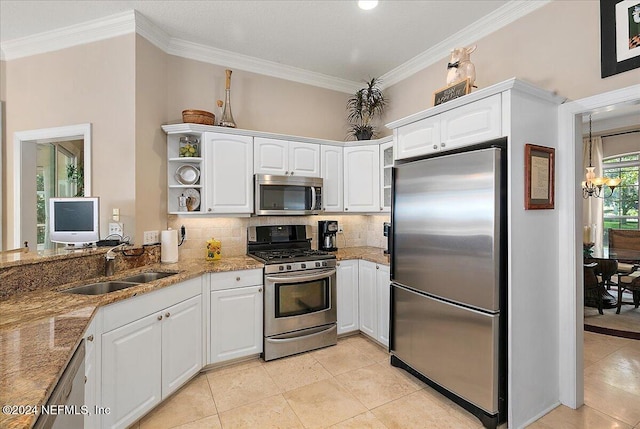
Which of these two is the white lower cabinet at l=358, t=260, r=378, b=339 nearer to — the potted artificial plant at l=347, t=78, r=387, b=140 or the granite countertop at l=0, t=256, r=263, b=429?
the potted artificial plant at l=347, t=78, r=387, b=140

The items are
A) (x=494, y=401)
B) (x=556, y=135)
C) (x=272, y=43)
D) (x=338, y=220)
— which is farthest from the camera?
(x=338, y=220)

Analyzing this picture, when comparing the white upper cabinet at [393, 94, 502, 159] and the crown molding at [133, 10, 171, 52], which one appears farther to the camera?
the crown molding at [133, 10, 171, 52]

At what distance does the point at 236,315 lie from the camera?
9.35 ft

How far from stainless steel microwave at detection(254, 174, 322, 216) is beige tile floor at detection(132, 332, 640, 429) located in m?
1.49

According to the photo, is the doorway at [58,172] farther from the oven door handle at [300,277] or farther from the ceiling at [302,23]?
the oven door handle at [300,277]

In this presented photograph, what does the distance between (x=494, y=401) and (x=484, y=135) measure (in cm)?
175

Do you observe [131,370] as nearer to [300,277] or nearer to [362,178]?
[300,277]

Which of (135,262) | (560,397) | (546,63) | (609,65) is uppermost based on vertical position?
(546,63)

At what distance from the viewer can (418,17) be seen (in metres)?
2.73

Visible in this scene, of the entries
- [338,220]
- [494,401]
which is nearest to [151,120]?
[338,220]

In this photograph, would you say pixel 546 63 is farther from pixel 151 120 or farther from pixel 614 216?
pixel 614 216

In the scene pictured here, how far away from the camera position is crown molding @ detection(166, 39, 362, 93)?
3.21m

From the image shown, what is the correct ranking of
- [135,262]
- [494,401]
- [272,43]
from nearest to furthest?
[494,401], [135,262], [272,43]

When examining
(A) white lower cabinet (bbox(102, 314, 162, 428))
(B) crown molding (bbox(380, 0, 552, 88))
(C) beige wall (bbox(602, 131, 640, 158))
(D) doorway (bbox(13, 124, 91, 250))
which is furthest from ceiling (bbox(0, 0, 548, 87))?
(C) beige wall (bbox(602, 131, 640, 158))
